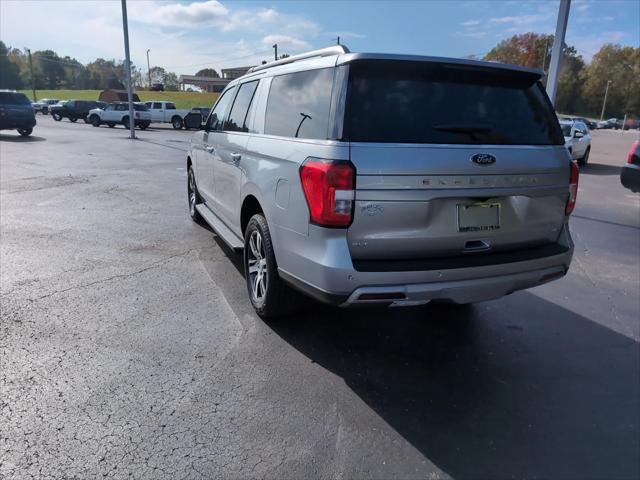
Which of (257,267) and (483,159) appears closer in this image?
(483,159)

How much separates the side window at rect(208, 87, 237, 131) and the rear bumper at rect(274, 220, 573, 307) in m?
2.69

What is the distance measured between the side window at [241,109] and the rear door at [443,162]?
1.87 metres

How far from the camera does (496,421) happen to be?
2.83 meters

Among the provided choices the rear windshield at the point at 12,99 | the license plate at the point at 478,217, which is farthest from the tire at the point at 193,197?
the rear windshield at the point at 12,99

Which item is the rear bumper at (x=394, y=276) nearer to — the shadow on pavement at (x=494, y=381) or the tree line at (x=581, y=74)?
the shadow on pavement at (x=494, y=381)

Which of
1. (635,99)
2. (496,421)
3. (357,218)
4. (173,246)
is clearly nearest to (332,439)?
(496,421)

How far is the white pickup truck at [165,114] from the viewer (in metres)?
35.2

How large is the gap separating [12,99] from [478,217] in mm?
23974

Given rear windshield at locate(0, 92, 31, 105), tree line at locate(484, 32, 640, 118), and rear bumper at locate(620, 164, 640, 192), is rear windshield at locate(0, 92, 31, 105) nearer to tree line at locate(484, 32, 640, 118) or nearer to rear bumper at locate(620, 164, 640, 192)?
rear bumper at locate(620, 164, 640, 192)

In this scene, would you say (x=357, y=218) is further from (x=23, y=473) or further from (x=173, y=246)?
(x=173, y=246)

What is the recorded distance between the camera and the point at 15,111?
20859 mm

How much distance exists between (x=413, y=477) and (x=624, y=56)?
4927 inches

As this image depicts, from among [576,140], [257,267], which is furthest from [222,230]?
[576,140]

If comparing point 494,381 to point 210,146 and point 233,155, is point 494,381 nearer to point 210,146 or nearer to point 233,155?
point 233,155
